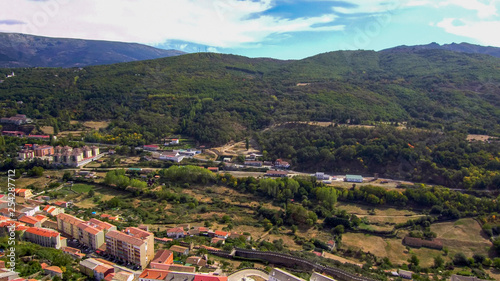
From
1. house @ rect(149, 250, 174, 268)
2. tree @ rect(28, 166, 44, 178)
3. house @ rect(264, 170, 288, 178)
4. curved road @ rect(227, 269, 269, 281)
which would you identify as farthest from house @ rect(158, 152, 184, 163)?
curved road @ rect(227, 269, 269, 281)

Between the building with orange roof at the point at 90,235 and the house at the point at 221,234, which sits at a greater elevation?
the building with orange roof at the point at 90,235

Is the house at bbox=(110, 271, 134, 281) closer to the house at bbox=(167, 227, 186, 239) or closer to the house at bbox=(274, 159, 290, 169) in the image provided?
the house at bbox=(167, 227, 186, 239)

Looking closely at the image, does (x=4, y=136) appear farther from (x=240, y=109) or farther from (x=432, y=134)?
(x=432, y=134)

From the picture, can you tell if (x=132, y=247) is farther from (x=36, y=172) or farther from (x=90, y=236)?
(x=36, y=172)

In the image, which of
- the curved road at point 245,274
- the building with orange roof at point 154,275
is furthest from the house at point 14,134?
the curved road at point 245,274

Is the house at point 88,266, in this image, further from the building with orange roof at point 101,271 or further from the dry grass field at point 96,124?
the dry grass field at point 96,124

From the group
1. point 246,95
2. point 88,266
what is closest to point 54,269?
point 88,266

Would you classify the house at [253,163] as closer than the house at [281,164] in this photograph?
No
